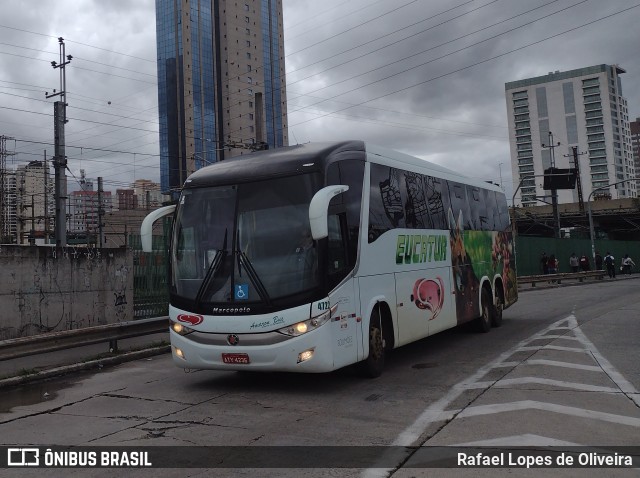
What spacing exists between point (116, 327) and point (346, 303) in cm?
556

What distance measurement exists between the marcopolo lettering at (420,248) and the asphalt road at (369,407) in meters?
1.81

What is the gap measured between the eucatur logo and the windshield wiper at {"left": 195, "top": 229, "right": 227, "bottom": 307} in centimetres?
18

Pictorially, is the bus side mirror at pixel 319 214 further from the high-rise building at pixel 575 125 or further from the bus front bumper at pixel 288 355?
the high-rise building at pixel 575 125

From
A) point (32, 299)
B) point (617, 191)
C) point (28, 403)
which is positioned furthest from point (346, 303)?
point (617, 191)

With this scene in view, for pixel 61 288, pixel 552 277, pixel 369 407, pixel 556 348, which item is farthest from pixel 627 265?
pixel 369 407

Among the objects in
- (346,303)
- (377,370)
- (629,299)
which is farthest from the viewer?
(629,299)

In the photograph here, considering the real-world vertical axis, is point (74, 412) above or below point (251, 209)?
below

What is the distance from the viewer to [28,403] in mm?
7844

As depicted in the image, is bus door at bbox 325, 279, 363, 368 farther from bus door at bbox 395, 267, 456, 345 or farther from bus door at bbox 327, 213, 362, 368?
bus door at bbox 395, 267, 456, 345

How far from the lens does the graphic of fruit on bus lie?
10.0m

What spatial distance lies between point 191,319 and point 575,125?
497 ft

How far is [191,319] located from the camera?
784cm

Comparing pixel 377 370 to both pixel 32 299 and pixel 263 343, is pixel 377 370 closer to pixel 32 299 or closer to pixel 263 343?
pixel 263 343

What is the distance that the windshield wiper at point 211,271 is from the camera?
305 inches
